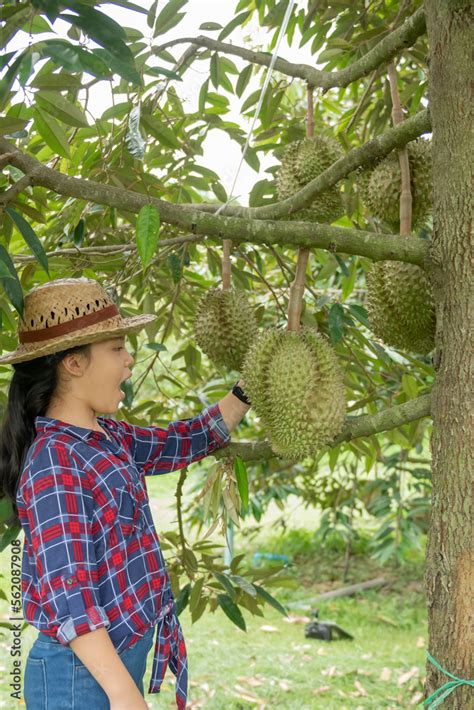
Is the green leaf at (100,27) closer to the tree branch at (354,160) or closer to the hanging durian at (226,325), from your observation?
the tree branch at (354,160)

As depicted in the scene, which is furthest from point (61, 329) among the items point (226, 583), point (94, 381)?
point (226, 583)

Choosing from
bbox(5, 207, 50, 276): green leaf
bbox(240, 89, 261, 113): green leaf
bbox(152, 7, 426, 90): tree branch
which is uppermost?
bbox(240, 89, 261, 113): green leaf

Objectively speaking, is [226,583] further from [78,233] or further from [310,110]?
[310,110]

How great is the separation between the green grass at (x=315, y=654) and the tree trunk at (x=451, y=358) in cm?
175

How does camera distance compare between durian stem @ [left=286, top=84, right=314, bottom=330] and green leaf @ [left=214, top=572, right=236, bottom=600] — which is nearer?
durian stem @ [left=286, top=84, right=314, bottom=330]

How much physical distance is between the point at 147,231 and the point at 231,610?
41.8 inches

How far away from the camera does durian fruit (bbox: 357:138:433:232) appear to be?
4.71 feet

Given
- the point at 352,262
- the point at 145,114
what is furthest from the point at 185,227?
the point at 352,262

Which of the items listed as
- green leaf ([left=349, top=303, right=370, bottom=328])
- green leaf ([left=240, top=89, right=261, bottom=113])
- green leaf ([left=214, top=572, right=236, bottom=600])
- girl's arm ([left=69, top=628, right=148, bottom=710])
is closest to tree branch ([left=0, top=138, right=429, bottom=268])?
green leaf ([left=349, top=303, right=370, bottom=328])

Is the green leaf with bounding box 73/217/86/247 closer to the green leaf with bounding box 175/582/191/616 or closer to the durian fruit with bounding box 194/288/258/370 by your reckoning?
the durian fruit with bounding box 194/288/258/370

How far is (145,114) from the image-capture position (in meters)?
1.72

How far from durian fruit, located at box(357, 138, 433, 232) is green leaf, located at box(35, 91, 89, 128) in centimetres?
54

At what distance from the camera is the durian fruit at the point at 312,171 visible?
159 centimetres

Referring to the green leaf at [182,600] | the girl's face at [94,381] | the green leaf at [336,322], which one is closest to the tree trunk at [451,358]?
the green leaf at [336,322]
